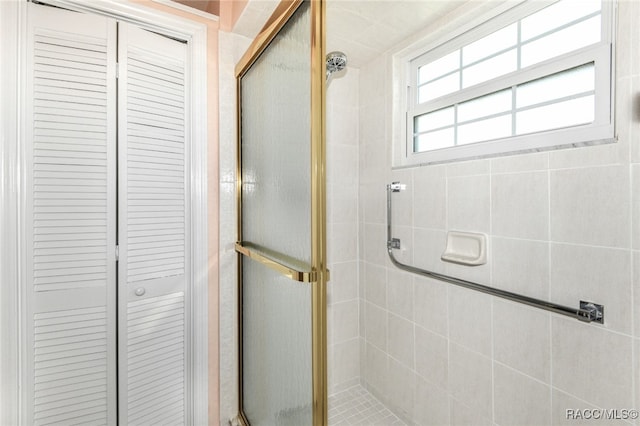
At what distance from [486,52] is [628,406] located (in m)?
1.31

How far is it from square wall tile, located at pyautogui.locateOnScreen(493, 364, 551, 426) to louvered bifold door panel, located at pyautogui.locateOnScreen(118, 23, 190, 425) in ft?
4.25

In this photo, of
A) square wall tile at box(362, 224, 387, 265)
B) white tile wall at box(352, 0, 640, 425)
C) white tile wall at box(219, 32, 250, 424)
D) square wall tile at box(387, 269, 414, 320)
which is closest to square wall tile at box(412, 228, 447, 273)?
white tile wall at box(352, 0, 640, 425)

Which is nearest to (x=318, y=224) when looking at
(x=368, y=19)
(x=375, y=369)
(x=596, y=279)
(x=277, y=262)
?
(x=277, y=262)

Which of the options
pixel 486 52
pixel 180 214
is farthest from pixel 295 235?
pixel 486 52

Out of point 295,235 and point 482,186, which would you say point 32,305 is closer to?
point 295,235

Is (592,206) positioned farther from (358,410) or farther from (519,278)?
(358,410)

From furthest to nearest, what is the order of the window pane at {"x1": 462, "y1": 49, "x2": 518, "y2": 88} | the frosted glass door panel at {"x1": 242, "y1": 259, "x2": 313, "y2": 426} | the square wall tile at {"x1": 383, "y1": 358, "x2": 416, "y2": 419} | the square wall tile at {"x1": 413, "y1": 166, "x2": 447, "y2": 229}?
1. the square wall tile at {"x1": 383, "y1": 358, "x2": 416, "y2": 419}
2. the square wall tile at {"x1": 413, "y1": 166, "x2": 447, "y2": 229}
3. the window pane at {"x1": 462, "y1": 49, "x2": 518, "y2": 88}
4. the frosted glass door panel at {"x1": 242, "y1": 259, "x2": 313, "y2": 426}

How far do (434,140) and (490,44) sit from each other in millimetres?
445

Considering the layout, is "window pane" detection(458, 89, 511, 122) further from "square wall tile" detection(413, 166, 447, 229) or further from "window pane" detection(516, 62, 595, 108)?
"square wall tile" detection(413, 166, 447, 229)

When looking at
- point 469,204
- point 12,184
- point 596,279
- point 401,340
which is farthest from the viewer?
point 401,340

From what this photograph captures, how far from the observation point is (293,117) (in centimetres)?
91

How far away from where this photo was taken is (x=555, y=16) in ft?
3.57

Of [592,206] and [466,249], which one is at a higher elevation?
[592,206]

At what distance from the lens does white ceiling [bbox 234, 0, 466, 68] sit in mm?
1274
